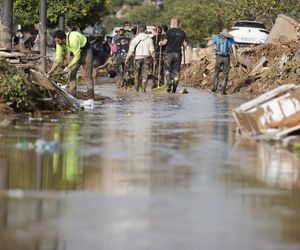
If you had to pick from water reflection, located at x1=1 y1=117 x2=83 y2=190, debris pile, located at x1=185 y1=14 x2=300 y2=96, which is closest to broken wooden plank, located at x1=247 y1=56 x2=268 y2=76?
debris pile, located at x1=185 y1=14 x2=300 y2=96

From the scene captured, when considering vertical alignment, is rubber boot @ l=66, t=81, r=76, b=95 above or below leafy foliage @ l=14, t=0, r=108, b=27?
below

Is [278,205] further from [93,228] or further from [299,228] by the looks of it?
[93,228]

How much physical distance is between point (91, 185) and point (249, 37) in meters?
30.2

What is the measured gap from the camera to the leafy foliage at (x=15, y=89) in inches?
598

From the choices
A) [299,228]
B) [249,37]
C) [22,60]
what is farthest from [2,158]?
[249,37]

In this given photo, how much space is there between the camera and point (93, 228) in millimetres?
7258

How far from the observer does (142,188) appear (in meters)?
8.92

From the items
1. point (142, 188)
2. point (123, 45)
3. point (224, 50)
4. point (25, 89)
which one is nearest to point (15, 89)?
point (25, 89)

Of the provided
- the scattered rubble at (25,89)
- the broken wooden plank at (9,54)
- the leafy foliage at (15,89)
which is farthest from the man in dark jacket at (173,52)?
the leafy foliage at (15,89)

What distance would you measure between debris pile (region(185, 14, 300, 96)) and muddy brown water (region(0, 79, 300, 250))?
9.74 meters

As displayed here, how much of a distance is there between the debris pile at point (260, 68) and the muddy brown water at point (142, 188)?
974 cm

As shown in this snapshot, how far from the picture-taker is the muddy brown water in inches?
277

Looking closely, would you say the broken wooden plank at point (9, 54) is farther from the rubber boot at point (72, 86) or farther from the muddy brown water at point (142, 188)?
the rubber boot at point (72, 86)

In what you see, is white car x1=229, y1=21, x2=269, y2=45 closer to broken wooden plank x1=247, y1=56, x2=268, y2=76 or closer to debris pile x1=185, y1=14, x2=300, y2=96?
debris pile x1=185, y1=14, x2=300, y2=96
